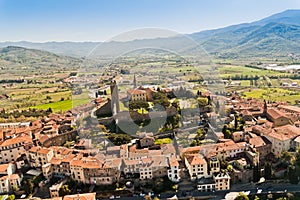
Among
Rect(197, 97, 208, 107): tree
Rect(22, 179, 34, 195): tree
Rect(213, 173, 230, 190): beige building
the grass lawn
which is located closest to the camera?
Rect(213, 173, 230, 190): beige building

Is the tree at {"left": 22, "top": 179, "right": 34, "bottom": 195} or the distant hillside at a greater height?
the distant hillside

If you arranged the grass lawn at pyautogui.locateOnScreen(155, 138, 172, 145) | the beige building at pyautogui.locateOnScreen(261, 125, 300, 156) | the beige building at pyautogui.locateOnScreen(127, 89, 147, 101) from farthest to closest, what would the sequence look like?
the beige building at pyautogui.locateOnScreen(127, 89, 147, 101) → the grass lawn at pyautogui.locateOnScreen(155, 138, 172, 145) → the beige building at pyautogui.locateOnScreen(261, 125, 300, 156)

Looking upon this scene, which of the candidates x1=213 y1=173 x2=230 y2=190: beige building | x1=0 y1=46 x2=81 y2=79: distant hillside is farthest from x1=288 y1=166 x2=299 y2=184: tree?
x1=0 y1=46 x2=81 y2=79: distant hillside

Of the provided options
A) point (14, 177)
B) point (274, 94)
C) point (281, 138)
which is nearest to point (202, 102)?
point (281, 138)

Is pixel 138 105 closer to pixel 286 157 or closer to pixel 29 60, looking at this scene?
pixel 286 157

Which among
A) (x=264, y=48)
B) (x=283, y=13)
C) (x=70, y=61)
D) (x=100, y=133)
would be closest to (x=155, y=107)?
(x=100, y=133)

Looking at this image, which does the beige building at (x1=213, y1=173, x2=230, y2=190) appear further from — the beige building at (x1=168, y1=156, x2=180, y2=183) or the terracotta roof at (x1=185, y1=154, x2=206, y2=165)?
the beige building at (x1=168, y1=156, x2=180, y2=183)

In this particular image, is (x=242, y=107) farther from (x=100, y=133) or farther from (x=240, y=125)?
(x=100, y=133)
